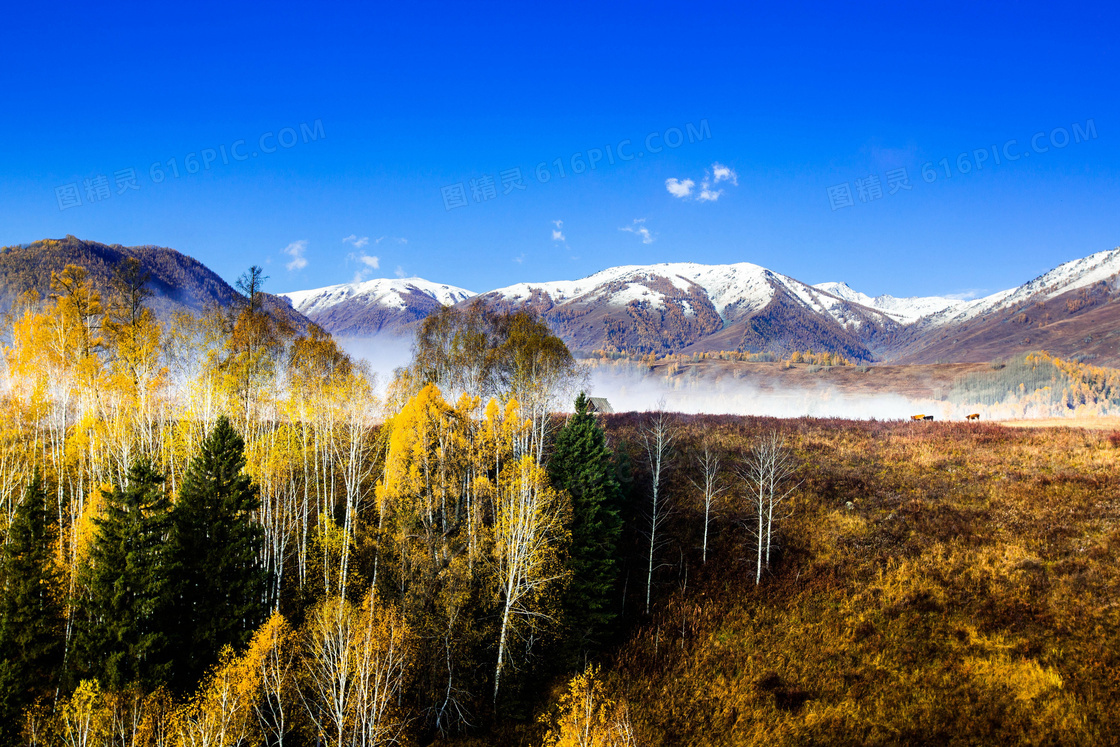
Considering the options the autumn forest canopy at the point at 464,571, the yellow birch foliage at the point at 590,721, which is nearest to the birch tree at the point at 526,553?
the autumn forest canopy at the point at 464,571

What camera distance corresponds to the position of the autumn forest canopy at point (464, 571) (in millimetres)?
22094

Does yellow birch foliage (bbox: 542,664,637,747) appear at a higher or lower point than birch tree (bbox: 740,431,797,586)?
lower

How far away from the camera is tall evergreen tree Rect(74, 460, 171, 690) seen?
70.4 ft

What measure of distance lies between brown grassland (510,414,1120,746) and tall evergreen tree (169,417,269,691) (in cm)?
1867

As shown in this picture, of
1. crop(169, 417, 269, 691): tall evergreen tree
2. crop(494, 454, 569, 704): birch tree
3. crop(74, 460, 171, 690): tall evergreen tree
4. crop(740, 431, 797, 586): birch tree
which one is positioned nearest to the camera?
crop(74, 460, 171, 690): tall evergreen tree

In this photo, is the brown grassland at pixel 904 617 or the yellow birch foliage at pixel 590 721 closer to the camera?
the yellow birch foliage at pixel 590 721

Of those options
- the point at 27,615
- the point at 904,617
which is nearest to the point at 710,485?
the point at 904,617

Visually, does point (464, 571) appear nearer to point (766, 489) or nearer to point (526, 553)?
point (526, 553)

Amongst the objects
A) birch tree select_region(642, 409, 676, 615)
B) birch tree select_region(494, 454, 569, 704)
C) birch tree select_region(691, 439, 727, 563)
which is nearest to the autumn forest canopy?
birch tree select_region(494, 454, 569, 704)

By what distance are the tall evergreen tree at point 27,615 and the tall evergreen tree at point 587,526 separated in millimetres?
23161

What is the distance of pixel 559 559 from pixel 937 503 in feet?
91.8

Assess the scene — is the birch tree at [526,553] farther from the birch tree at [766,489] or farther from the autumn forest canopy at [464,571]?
the birch tree at [766,489]

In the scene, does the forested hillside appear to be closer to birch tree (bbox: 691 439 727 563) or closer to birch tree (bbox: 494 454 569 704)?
birch tree (bbox: 494 454 569 704)

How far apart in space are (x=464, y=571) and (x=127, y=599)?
47.2 ft
